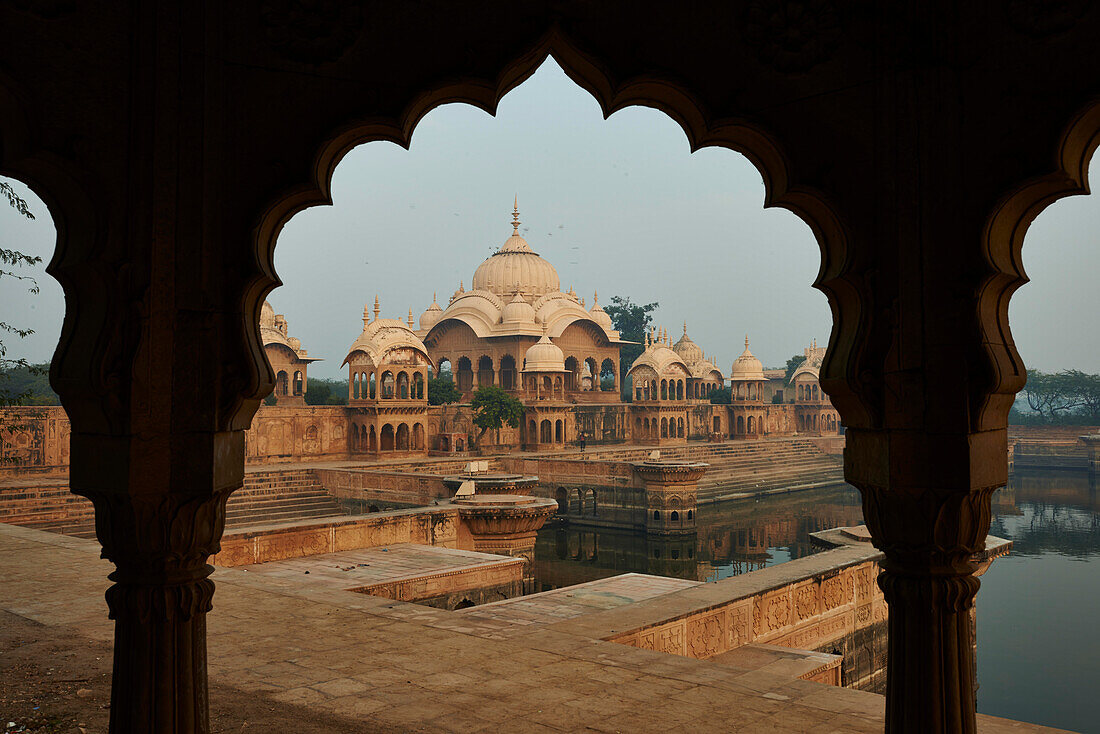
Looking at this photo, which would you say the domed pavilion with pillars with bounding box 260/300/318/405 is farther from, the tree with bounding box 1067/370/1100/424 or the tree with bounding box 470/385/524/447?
the tree with bounding box 1067/370/1100/424

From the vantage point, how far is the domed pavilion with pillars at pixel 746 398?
130ft

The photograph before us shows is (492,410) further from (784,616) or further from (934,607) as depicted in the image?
(934,607)

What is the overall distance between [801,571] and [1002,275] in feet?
20.7

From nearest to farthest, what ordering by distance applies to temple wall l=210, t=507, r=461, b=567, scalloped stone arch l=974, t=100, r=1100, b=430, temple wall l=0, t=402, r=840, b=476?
scalloped stone arch l=974, t=100, r=1100, b=430 → temple wall l=210, t=507, r=461, b=567 → temple wall l=0, t=402, r=840, b=476

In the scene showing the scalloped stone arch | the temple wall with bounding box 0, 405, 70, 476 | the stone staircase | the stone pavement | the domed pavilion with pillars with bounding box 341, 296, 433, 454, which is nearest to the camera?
the scalloped stone arch

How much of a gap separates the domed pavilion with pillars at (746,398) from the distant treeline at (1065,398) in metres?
19.5

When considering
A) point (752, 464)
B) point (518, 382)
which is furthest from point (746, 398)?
point (518, 382)

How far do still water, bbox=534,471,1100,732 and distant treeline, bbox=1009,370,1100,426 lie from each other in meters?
19.3

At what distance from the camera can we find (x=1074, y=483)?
120 feet

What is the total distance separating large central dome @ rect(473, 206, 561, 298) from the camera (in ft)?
126

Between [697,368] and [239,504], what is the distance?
2787 cm

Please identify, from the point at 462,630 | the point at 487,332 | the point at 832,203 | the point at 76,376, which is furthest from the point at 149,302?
the point at 487,332

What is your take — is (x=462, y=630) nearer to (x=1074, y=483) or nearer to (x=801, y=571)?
(x=801, y=571)

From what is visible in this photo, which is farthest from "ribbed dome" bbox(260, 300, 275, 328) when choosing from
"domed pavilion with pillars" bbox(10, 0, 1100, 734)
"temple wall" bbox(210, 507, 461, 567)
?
"domed pavilion with pillars" bbox(10, 0, 1100, 734)
